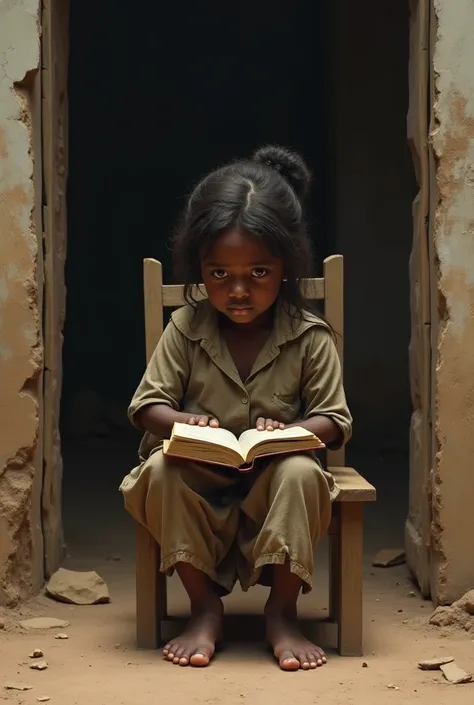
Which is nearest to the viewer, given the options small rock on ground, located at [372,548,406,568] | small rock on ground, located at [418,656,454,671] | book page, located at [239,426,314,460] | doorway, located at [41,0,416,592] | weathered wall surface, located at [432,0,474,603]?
book page, located at [239,426,314,460]

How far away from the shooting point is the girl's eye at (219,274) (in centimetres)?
304

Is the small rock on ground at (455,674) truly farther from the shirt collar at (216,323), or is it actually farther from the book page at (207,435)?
the shirt collar at (216,323)

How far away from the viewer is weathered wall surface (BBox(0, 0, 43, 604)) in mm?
3455

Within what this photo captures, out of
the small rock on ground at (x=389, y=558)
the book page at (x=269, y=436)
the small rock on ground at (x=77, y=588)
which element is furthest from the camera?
the small rock on ground at (x=389, y=558)

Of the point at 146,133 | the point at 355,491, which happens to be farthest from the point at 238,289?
the point at 146,133

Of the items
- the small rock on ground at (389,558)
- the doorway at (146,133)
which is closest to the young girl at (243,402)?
the small rock on ground at (389,558)

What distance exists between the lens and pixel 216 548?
9.85 ft

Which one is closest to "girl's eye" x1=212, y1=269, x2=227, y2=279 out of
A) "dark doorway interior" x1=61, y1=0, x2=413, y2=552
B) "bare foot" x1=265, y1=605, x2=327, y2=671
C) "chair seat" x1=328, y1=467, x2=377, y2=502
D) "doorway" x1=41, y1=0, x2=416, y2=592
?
"chair seat" x1=328, y1=467, x2=377, y2=502

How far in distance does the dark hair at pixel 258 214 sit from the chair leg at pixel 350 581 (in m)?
0.61

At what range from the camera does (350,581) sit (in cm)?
307

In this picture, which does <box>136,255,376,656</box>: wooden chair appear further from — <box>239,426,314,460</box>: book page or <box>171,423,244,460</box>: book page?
<box>171,423,244,460</box>: book page

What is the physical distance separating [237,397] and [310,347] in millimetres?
259

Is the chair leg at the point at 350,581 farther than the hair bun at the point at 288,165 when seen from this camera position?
No

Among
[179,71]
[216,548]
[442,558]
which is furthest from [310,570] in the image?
[179,71]
